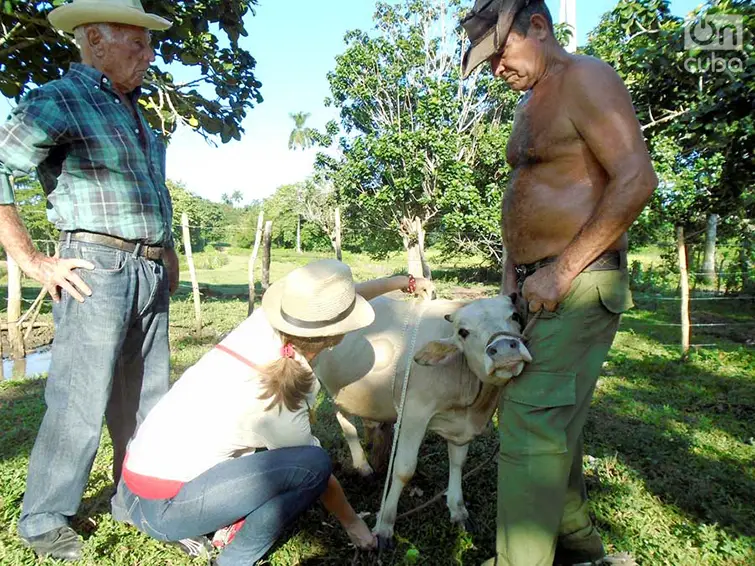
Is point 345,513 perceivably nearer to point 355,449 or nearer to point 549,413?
point 549,413

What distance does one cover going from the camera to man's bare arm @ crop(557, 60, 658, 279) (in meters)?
1.92

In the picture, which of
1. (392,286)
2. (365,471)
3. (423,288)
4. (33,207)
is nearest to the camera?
(392,286)

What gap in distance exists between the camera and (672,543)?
2938 millimetres

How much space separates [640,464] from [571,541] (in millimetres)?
1687

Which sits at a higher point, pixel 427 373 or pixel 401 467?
pixel 427 373

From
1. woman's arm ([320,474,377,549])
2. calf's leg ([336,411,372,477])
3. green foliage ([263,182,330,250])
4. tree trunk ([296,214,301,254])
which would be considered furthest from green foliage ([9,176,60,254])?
tree trunk ([296,214,301,254])

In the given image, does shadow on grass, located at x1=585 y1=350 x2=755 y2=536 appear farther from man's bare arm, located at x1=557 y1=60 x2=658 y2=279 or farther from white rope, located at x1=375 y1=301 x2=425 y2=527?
man's bare arm, located at x1=557 y1=60 x2=658 y2=279

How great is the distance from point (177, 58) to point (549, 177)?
4713mm

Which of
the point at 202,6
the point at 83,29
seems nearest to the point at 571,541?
the point at 83,29

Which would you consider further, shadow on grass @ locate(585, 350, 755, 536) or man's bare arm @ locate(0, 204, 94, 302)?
shadow on grass @ locate(585, 350, 755, 536)

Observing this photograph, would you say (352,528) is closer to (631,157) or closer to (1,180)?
(631,157)

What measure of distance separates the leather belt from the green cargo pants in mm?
1951

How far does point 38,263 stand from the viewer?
2.49 m

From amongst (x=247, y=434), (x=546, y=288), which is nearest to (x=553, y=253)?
(x=546, y=288)
